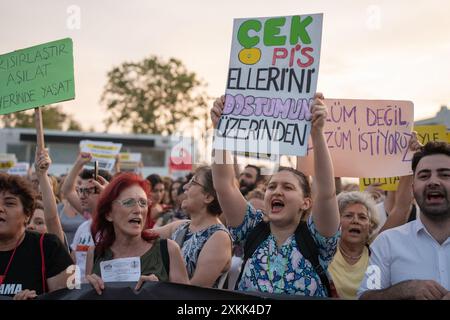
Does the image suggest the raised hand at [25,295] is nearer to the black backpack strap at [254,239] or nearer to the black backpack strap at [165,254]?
the black backpack strap at [165,254]

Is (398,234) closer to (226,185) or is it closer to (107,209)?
(226,185)

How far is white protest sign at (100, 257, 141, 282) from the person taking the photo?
337cm

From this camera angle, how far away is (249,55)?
12.9 ft

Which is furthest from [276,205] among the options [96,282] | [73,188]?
[73,188]

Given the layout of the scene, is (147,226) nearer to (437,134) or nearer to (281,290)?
(281,290)

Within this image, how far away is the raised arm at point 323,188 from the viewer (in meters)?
3.41

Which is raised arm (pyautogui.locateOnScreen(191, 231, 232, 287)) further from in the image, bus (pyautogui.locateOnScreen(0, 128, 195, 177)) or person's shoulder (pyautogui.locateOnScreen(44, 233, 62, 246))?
bus (pyautogui.locateOnScreen(0, 128, 195, 177))

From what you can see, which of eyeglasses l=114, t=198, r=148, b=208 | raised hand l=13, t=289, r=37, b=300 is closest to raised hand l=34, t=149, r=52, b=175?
eyeglasses l=114, t=198, r=148, b=208

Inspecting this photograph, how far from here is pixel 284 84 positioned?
3793 mm

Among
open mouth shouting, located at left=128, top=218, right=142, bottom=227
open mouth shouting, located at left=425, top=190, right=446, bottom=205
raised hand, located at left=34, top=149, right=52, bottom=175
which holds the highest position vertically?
open mouth shouting, located at left=425, top=190, right=446, bottom=205

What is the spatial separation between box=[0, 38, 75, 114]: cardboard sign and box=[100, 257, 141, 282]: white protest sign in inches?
66.9

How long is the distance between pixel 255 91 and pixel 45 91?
1808 millimetres

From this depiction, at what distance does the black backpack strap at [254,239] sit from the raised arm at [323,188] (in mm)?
388

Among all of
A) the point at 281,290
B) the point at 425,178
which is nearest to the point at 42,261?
the point at 281,290
